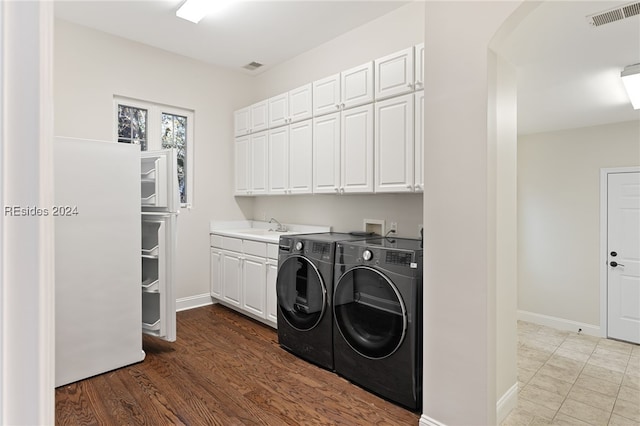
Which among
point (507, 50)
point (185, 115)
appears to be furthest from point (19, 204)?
point (185, 115)

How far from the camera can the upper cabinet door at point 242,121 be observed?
4449 millimetres

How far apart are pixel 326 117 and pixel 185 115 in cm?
197

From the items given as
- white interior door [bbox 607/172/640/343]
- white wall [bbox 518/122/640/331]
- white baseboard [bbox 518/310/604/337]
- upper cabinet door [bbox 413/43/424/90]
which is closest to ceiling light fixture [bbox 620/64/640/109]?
upper cabinet door [bbox 413/43/424/90]

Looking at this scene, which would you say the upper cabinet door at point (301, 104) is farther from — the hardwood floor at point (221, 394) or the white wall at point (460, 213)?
the hardwood floor at point (221, 394)

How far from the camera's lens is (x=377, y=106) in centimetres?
295

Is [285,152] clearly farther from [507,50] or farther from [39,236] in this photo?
[39,236]

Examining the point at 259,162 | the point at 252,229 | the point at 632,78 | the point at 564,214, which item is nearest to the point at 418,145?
the point at 632,78

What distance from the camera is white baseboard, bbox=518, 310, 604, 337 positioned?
426 cm

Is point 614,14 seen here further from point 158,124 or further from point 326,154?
point 158,124

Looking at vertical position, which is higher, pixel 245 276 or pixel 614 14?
pixel 614 14

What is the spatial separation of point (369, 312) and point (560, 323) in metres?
3.40

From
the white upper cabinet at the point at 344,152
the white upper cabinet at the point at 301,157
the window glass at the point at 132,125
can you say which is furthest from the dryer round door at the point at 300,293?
the window glass at the point at 132,125

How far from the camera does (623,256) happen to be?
4.11 m

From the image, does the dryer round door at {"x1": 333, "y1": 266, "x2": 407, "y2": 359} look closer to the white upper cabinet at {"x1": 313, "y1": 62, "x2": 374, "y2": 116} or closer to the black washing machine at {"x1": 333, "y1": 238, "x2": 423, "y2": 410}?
the black washing machine at {"x1": 333, "y1": 238, "x2": 423, "y2": 410}
